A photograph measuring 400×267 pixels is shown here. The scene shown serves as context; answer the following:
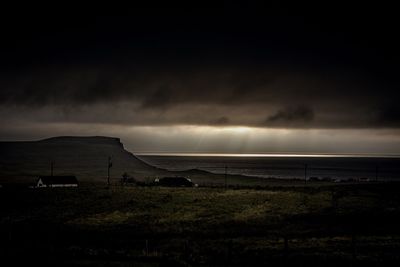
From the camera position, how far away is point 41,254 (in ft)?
95.2

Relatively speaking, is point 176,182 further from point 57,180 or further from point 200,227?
point 200,227

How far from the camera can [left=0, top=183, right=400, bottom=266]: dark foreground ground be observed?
28844mm

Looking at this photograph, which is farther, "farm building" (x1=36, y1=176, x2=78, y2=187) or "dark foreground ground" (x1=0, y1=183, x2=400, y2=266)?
"farm building" (x1=36, y1=176, x2=78, y2=187)

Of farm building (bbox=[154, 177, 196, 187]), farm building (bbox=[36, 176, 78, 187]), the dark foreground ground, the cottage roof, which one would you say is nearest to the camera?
the dark foreground ground

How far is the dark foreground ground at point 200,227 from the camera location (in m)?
28.8

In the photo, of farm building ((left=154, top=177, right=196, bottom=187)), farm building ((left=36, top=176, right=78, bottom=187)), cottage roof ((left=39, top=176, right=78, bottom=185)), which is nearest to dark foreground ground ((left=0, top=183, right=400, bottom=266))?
farm building ((left=36, top=176, right=78, bottom=187))

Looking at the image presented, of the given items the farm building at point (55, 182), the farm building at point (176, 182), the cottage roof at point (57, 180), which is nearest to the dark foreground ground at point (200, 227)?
the farm building at point (55, 182)

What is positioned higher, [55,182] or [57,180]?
[57,180]

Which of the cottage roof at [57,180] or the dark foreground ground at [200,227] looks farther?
the cottage roof at [57,180]

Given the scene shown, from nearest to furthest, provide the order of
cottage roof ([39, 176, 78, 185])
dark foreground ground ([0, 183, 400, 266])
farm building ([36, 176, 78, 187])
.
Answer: dark foreground ground ([0, 183, 400, 266]), farm building ([36, 176, 78, 187]), cottage roof ([39, 176, 78, 185])

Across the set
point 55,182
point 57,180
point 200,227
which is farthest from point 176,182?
point 200,227

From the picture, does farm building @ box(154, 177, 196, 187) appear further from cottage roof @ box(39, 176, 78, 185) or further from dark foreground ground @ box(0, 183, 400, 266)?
dark foreground ground @ box(0, 183, 400, 266)

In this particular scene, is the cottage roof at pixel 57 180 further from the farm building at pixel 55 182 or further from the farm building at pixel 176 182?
the farm building at pixel 176 182

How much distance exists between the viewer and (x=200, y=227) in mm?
47875
